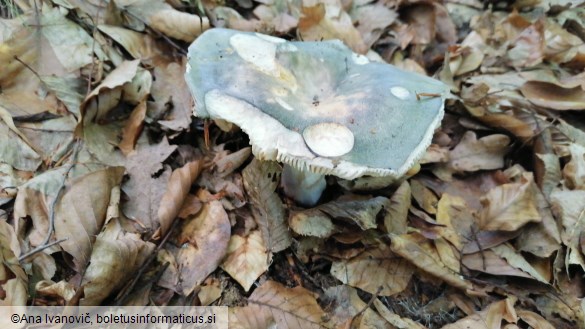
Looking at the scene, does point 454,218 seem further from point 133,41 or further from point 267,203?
point 133,41

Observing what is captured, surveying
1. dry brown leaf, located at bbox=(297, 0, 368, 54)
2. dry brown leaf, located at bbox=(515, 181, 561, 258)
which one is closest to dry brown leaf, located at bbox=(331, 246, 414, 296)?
dry brown leaf, located at bbox=(515, 181, 561, 258)

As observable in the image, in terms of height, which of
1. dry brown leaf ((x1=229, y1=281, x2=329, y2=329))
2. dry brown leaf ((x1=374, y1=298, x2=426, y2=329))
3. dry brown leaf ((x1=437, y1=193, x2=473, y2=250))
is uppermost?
dry brown leaf ((x1=229, y1=281, x2=329, y2=329))

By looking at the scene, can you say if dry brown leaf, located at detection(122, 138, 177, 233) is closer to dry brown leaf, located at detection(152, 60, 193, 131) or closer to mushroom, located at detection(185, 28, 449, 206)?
dry brown leaf, located at detection(152, 60, 193, 131)

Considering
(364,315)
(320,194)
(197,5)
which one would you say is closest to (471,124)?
(320,194)

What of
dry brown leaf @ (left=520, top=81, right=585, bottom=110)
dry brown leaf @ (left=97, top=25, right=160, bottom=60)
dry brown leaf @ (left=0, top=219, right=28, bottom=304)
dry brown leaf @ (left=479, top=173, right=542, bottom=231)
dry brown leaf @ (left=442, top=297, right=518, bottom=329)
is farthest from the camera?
dry brown leaf @ (left=520, top=81, right=585, bottom=110)

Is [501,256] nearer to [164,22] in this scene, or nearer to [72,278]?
[72,278]

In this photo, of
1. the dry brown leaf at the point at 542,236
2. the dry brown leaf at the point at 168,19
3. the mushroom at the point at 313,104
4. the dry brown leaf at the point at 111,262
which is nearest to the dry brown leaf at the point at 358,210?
the mushroom at the point at 313,104

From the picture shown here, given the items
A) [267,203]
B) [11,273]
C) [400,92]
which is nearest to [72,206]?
[11,273]
